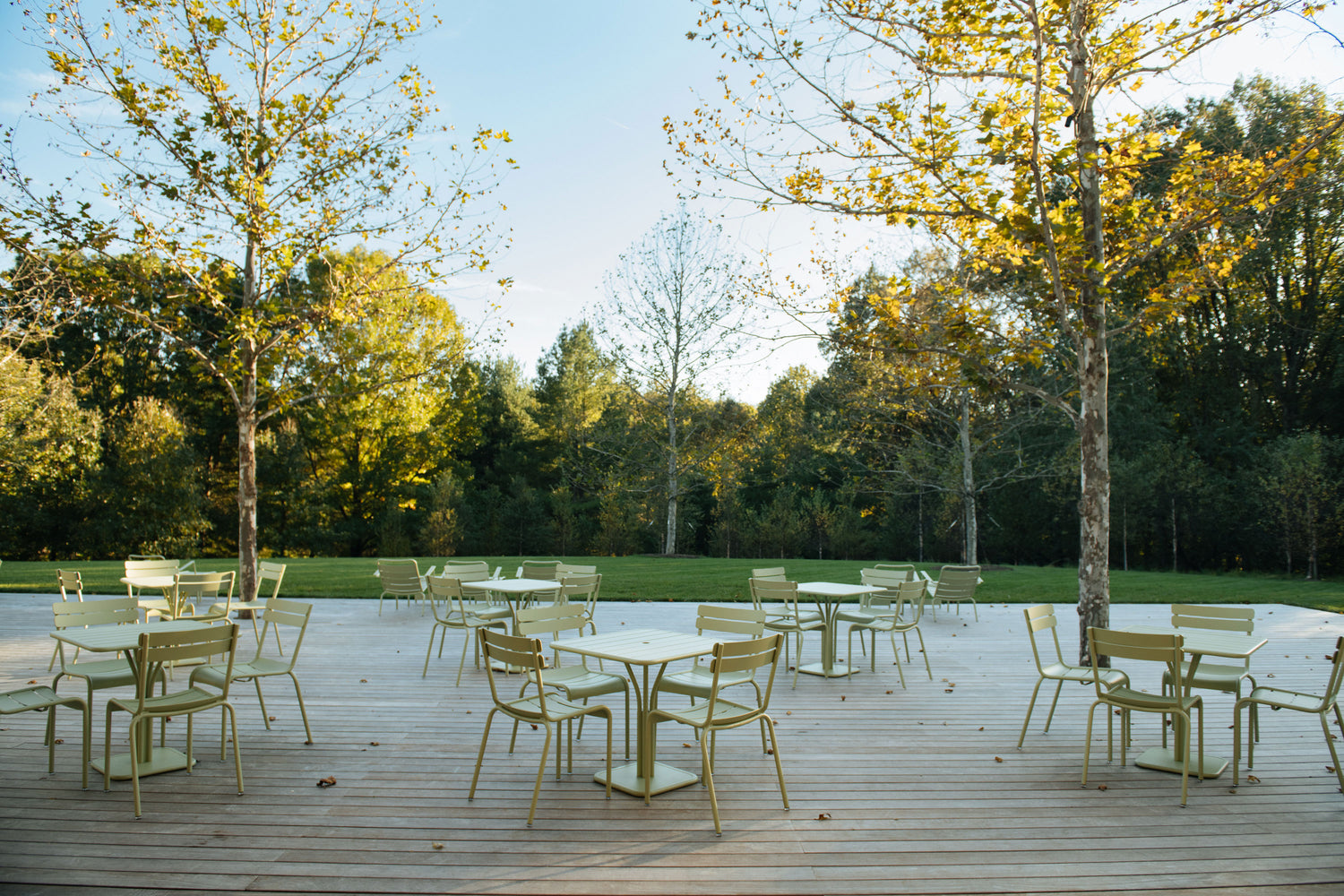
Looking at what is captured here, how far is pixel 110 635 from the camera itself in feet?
15.2

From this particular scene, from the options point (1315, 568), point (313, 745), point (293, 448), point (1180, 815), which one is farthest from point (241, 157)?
point (1315, 568)

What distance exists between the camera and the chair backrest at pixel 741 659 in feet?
12.8

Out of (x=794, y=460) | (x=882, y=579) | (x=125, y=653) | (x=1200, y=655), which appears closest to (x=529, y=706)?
(x=125, y=653)

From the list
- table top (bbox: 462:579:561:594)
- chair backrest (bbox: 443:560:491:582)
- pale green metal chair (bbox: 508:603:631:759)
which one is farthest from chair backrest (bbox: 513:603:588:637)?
chair backrest (bbox: 443:560:491:582)

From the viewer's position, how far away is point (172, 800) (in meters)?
4.12

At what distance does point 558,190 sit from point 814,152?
951 centimetres

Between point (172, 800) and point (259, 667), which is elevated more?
point (259, 667)

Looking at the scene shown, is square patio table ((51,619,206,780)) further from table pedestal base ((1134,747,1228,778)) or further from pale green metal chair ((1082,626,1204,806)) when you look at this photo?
table pedestal base ((1134,747,1228,778))

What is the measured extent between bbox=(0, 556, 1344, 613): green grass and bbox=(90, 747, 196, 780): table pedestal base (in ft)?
26.9

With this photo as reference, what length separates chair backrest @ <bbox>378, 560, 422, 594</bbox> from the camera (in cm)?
966

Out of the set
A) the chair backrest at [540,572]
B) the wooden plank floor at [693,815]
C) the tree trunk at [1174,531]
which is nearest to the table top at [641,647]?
the wooden plank floor at [693,815]

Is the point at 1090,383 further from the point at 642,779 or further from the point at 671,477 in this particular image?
the point at 671,477

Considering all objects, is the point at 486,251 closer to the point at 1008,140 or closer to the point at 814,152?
the point at 814,152

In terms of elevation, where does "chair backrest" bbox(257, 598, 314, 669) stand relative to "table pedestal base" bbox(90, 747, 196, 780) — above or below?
above
